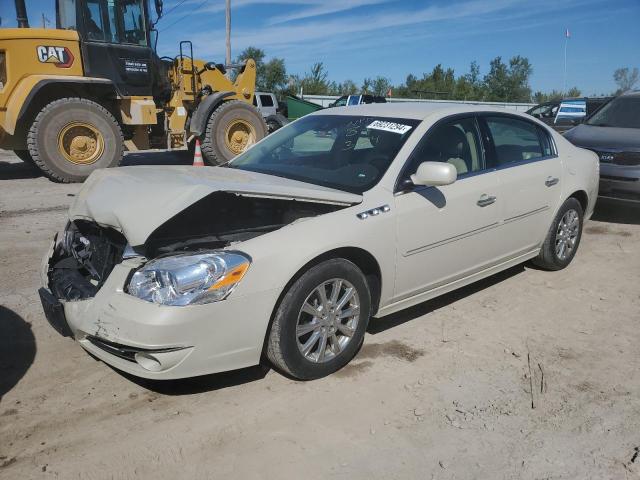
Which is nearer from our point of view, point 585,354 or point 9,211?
point 585,354

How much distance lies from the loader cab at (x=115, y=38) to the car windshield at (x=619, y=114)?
25.1ft

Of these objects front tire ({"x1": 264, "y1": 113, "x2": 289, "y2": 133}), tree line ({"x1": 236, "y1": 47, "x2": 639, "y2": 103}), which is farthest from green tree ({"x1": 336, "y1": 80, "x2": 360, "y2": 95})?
front tire ({"x1": 264, "y1": 113, "x2": 289, "y2": 133})

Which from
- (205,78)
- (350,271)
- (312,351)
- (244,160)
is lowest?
(312,351)

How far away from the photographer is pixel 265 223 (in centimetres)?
356

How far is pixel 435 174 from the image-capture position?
11.2 ft

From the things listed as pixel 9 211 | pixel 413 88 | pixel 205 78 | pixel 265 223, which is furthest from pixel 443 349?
pixel 413 88

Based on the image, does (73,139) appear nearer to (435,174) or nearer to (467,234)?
(467,234)

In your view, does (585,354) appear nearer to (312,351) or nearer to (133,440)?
(312,351)

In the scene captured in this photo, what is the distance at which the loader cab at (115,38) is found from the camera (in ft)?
31.1

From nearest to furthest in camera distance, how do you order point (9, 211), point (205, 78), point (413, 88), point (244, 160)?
point (244, 160), point (9, 211), point (205, 78), point (413, 88)

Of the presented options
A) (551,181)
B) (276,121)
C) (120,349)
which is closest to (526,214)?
(551,181)

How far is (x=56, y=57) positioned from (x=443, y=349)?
8.61m

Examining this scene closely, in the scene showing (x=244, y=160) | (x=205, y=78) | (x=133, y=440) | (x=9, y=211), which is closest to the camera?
(x=133, y=440)

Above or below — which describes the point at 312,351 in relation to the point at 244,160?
below
